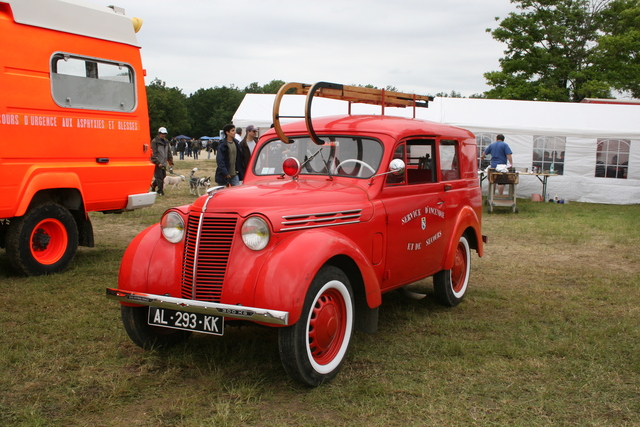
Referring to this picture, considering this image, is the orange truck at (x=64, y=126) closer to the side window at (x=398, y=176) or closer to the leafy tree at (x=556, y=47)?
the side window at (x=398, y=176)

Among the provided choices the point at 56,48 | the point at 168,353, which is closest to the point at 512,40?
the point at 56,48

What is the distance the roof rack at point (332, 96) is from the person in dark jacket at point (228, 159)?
402 centimetres

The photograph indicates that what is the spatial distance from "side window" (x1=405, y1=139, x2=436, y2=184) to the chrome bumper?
2204 millimetres

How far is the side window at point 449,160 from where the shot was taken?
19.1 feet

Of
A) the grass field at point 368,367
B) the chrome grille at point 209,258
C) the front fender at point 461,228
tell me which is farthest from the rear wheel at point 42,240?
the front fender at point 461,228

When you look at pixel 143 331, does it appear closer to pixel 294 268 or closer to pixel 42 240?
pixel 294 268

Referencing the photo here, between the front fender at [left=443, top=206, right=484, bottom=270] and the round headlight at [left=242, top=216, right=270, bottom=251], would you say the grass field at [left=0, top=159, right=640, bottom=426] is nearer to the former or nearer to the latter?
the front fender at [left=443, top=206, right=484, bottom=270]

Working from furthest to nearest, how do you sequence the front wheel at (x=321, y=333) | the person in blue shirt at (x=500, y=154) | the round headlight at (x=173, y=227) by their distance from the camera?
the person in blue shirt at (x=500, y=154) → the round headlight at (x=173, y=227) → the front wheel at (x=321, y=333)

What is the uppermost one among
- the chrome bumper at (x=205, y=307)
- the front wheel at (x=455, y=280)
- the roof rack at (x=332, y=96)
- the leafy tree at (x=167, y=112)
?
the leafy tree at (x=167, y=112)

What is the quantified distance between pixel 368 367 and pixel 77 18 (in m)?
5.78

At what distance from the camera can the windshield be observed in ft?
16.1

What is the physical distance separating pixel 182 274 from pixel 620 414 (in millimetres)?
2959

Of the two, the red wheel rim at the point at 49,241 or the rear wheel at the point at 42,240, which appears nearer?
the rear wheel at the point at 42,240

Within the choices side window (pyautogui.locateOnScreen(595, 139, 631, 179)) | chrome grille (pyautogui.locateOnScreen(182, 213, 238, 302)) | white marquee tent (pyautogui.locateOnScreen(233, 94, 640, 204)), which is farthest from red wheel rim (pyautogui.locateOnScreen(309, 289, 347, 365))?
side window (pyautogui.locateOnScreen(595, 139, 631, 179))
